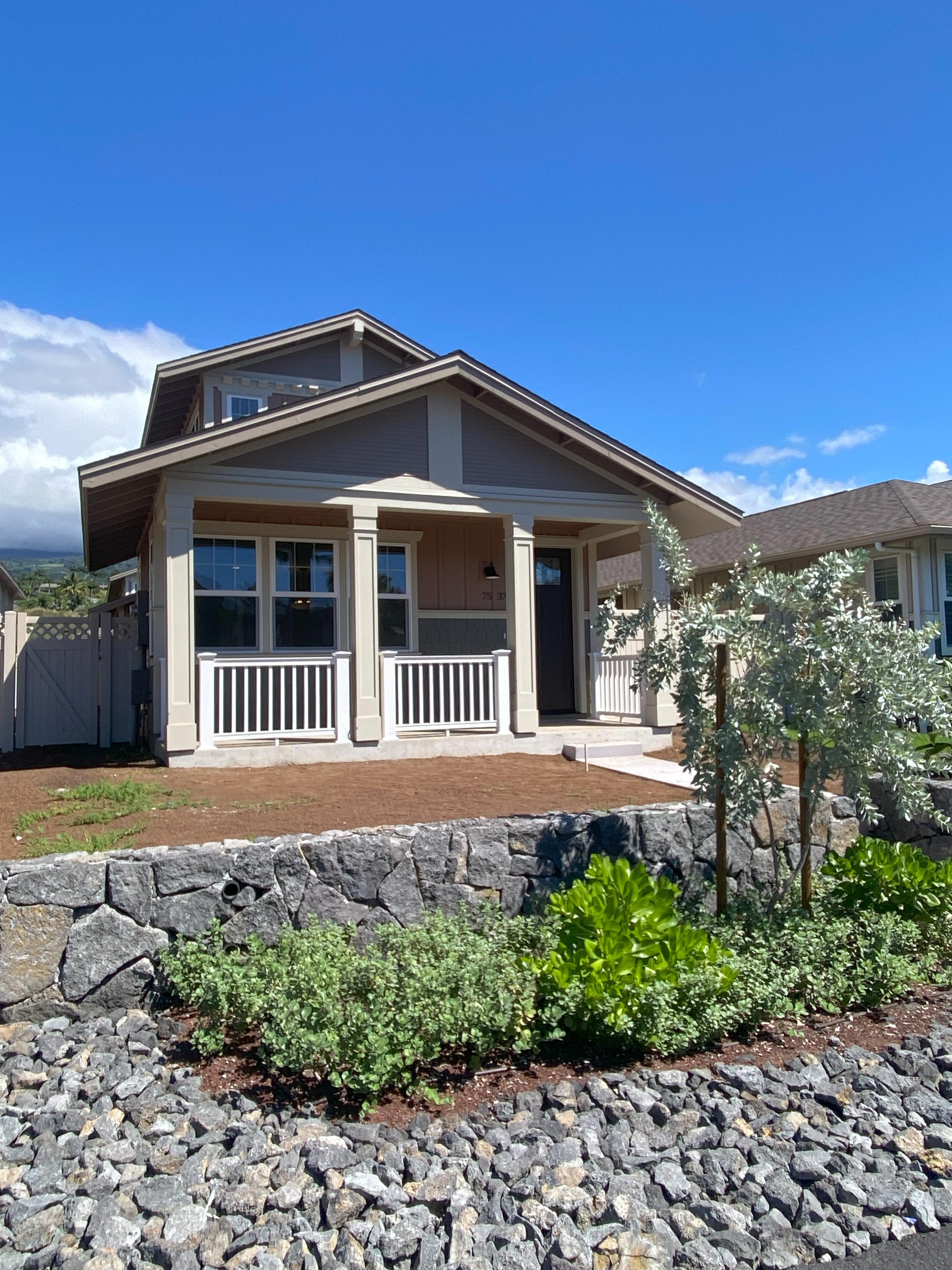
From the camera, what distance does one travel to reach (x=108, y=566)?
15.8 meters

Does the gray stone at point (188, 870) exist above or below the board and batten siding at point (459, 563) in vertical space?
below

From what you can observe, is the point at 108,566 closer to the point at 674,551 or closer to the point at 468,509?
the point at 468,509

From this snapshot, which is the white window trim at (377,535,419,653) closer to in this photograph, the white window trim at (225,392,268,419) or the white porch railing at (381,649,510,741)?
the white porch railing at (381,649,510,741)

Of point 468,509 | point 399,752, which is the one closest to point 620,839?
point 399,752

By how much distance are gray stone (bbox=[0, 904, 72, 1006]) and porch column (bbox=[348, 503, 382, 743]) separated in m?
5.44

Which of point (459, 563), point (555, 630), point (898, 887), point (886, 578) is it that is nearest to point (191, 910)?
point (898, 887)

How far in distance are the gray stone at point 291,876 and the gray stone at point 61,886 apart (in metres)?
0.86

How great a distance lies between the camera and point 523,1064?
12.8 ft

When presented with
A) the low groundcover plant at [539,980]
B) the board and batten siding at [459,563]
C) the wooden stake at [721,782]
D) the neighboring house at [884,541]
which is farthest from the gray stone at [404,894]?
the neighboring house at [884,541]

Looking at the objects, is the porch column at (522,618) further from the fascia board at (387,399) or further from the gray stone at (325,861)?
the gray stone at (325,861)

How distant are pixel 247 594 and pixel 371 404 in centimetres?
293

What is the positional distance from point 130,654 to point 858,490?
14327 millimetres

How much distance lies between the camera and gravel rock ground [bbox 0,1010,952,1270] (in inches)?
105

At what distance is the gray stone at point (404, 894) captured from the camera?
4.86 metres
